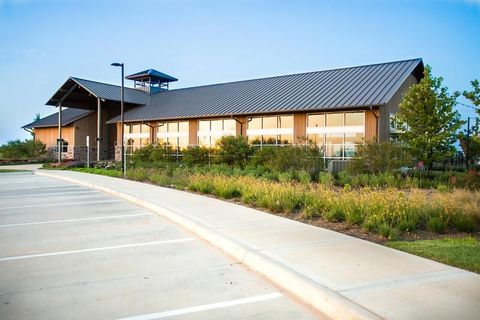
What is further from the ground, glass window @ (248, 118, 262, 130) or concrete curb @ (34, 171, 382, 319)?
glass window @ (248, 118, 262, 130)

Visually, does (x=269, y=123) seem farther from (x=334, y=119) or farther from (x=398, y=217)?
(x=398, y=217)

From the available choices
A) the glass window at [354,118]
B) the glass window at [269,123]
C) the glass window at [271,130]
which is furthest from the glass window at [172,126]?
the glass window at [354,118]

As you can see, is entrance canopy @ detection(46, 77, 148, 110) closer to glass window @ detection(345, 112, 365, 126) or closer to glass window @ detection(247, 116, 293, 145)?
glass window @ detection(247, 116, 293, 145)

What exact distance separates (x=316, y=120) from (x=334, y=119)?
1390mm

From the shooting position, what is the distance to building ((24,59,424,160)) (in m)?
27.1

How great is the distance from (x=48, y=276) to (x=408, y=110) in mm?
18454

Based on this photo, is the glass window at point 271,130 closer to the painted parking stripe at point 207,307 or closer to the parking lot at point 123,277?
the parking lot at point 123,277

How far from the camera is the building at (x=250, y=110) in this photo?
89.0 feet

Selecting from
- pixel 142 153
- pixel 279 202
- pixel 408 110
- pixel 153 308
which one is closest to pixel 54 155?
pixel 142 153

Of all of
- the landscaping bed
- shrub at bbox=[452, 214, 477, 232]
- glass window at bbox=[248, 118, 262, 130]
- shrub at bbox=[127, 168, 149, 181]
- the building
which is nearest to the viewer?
the landscaping bed

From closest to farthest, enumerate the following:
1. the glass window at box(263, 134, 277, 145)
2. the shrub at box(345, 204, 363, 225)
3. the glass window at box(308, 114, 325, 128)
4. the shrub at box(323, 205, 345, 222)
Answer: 1. the shrub at box(345, 204, 363, 225)
2. the shrub at box(323, 205, 345, 222)
3. the glass window at box(308, 114, 325, 128)
4. the glass window at box(263, 134, 277, 145)

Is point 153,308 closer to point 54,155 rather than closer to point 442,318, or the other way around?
point 442,318

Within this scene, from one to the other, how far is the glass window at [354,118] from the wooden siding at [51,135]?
30.8m

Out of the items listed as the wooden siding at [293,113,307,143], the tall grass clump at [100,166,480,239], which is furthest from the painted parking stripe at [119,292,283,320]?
the wooden siding at [293,113,307,143]
